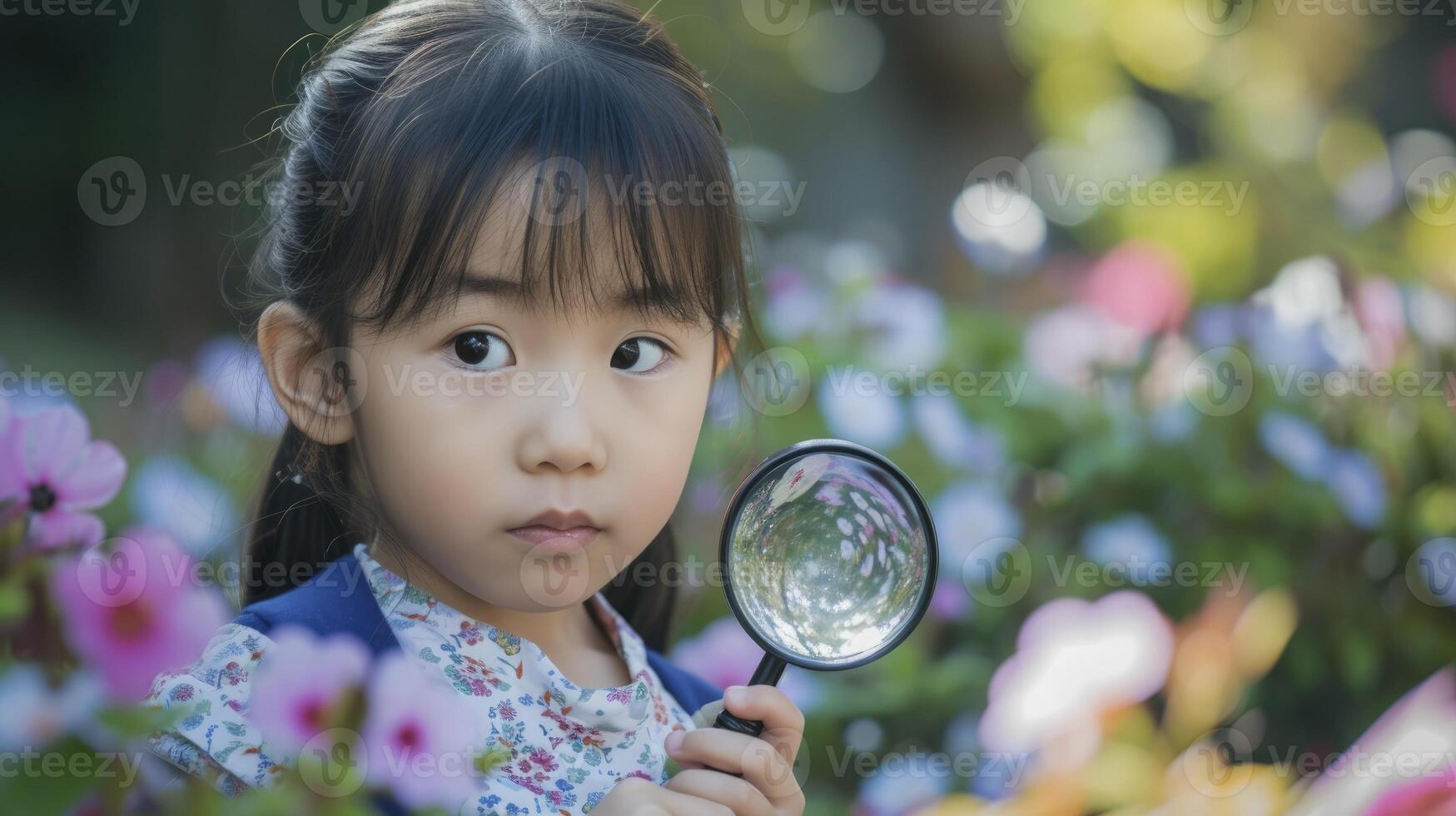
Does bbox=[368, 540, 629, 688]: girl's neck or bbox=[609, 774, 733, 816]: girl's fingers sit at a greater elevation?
bbox=[368, 540, 629, 688]: girl's neck

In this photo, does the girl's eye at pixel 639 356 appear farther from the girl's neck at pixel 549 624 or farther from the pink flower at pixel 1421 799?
the pink flower at pixel 1421 799

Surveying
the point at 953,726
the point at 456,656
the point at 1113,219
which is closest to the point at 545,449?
the point at 456,656

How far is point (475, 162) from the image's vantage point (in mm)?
1214

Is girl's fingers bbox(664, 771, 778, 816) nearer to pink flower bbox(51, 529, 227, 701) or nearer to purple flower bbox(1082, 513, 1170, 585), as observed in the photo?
pink flower bbox(51, 529, 227, 701)

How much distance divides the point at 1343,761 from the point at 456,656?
1.69 meters

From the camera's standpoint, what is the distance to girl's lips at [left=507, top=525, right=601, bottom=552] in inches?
48.1

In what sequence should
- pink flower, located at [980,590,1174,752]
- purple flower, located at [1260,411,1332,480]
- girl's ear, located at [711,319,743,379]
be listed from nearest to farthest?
girl's ear, located at [711,319,743,379]
pink flower, located at [980,590,1174,752]
purple flower, located at [1260,411,1332,480]

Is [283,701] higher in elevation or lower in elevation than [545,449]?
lower

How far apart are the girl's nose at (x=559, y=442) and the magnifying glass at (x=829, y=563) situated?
0.17 m

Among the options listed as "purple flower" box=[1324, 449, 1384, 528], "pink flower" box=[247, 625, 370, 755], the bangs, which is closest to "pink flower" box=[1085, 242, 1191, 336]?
"purple flower" box=[1324, 449, 1384, 528]

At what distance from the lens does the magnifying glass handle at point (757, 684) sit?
1.23 metres

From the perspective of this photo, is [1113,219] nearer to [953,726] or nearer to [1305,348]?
[1305,348]

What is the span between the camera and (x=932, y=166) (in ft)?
17.1

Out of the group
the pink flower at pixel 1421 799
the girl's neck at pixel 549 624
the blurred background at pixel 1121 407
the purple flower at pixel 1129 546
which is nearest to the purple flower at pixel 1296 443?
the blurred background at pixel 1121 407
